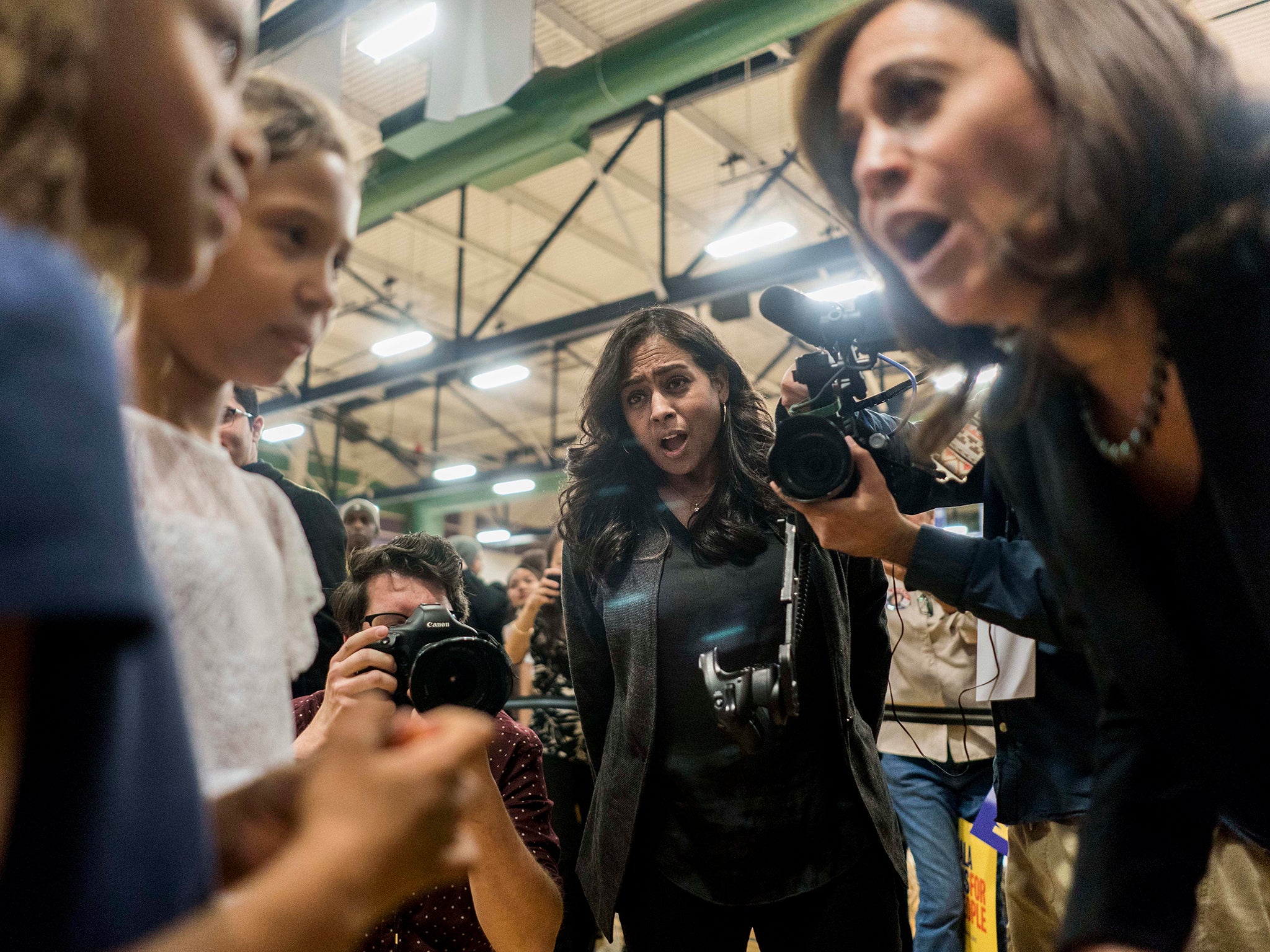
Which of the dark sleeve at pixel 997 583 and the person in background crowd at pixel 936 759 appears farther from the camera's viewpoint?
the person in background crowd at pixel 936 759

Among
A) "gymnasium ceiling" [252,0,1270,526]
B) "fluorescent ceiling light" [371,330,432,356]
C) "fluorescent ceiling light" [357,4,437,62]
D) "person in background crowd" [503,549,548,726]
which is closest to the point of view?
"person in background crowd" [503,549,548,726]

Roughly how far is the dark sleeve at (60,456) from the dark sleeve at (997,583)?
88 centimetres

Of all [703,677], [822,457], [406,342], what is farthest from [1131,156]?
[406,342]

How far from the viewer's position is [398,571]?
1.46 meters

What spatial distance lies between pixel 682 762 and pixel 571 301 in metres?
8.71

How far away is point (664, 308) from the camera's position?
5.30 feet

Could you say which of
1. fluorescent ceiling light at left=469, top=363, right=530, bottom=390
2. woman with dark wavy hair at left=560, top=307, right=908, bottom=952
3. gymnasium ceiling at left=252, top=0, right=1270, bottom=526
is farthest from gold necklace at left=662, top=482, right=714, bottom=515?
fluorescent ceiling light at left=469, top=363, right=530, bottom=390

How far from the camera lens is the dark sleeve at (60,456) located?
32cm

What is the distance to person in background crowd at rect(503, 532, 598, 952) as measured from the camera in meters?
2.58

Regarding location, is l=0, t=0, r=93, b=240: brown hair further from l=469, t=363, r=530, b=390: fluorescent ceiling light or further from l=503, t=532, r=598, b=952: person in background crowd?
l=469, t=363, r=530, b=390: fluorescent ceiling light

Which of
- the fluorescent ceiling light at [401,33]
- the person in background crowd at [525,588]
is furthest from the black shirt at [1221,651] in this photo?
the fluorescent ceiling light at [401,33]

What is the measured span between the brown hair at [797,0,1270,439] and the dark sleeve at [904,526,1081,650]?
0.43 m

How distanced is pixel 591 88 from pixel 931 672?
299 centimetres

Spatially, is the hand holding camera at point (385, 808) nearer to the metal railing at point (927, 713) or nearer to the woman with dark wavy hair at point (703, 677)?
the woman with dark wavy hair at point (703, 677)
